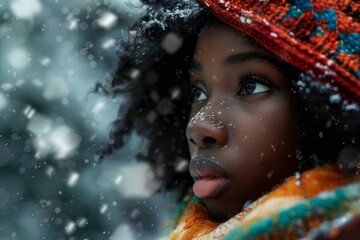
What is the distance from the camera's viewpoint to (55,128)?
3432 millimetres

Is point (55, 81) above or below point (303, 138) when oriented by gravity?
below

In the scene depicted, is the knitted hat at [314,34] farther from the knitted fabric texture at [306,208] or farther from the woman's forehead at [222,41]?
the knitted fabric texture at [306,208]

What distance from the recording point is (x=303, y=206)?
97 centimetres

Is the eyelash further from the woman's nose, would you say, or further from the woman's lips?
the woman's lips

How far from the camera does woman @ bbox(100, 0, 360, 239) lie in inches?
40.2

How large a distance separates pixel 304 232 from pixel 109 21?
87.6 inches

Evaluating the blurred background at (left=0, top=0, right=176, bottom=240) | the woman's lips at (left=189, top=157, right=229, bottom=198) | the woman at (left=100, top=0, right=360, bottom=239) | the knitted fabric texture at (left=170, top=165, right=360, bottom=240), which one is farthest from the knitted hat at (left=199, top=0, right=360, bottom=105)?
the blurred background at (left=0, top=0, right=176, bottom=240)

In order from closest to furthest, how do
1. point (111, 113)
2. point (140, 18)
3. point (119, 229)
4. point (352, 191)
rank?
point (352, 191)
point (140, 18)
point (111, 113)
point (119, 229)

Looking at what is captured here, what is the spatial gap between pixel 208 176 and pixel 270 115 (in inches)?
8.4

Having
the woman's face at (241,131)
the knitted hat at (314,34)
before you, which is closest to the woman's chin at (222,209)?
the woman's face at (241,131)

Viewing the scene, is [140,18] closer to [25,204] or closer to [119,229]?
[119,229]

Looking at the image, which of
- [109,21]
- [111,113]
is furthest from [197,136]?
Result: [109,21]

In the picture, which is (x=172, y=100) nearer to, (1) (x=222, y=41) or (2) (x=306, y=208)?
(1) (x=222, y=41)

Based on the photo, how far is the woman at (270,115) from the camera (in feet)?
3.35
